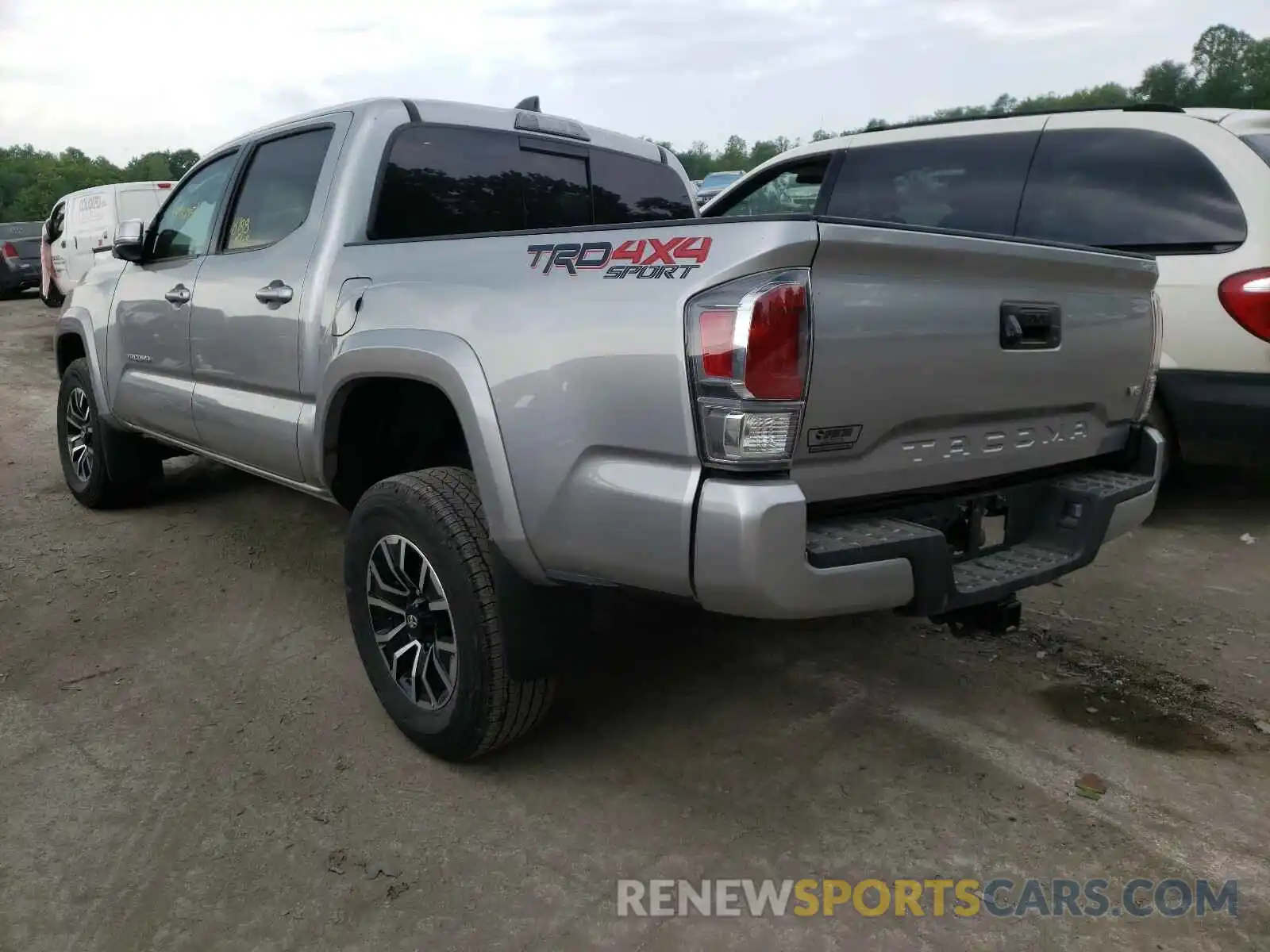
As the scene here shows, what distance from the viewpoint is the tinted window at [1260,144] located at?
439cm

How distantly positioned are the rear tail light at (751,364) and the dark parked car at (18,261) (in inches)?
767

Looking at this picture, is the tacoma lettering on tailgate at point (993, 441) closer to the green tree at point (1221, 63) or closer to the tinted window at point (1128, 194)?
the tinted window at point (1128, 194)

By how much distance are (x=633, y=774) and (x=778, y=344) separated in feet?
4.59

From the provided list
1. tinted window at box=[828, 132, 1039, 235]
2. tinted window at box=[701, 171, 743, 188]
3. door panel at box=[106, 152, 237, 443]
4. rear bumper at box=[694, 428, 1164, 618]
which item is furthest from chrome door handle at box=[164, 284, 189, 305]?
tinted window at box=[701, 171, 743, 188]

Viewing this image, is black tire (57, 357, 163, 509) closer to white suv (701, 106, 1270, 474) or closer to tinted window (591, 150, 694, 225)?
tinted window (591, 150, 694, 225)

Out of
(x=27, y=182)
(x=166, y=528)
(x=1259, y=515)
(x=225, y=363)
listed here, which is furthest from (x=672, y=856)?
(x=27, y=182)

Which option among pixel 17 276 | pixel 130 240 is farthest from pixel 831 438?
pixel 17 276

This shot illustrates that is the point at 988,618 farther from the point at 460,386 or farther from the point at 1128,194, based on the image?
the point at 1128,194

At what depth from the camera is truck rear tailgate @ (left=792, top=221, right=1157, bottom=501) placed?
7.06 feet

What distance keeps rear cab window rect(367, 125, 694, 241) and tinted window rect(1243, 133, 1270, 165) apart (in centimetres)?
269

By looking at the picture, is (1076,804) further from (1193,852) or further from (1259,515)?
(1259,515)

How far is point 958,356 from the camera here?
237 centimetres

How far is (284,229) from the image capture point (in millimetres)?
3641

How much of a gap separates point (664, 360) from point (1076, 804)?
165 centimetres
